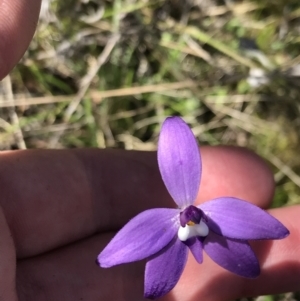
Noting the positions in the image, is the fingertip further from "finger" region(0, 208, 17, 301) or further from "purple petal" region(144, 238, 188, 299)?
"finger" region(0, 208, 17, 301)

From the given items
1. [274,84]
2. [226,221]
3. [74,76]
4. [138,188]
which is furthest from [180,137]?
[74,76]

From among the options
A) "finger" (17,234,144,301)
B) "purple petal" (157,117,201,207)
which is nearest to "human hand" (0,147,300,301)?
"finger" (17,234,144,301)

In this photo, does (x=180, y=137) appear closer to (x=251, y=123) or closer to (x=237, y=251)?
(x=237, y=251)

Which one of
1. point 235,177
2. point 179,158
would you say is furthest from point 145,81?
point 179,158

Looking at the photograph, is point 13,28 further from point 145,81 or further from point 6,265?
point 145,81

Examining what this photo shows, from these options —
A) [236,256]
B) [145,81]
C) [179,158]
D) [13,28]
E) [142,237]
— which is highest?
[13,28]

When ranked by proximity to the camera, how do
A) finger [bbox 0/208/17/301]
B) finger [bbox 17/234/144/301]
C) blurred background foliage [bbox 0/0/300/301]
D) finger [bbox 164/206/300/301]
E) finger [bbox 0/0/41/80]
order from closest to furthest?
finger [bbox 0/0/41/80]
finger [bbox 0/208/17/301]
finger [bbox 17/234/144/301]
finger [bbox 164/206/300/301]
blurred background foliage [bbox 0/0/300/301]
